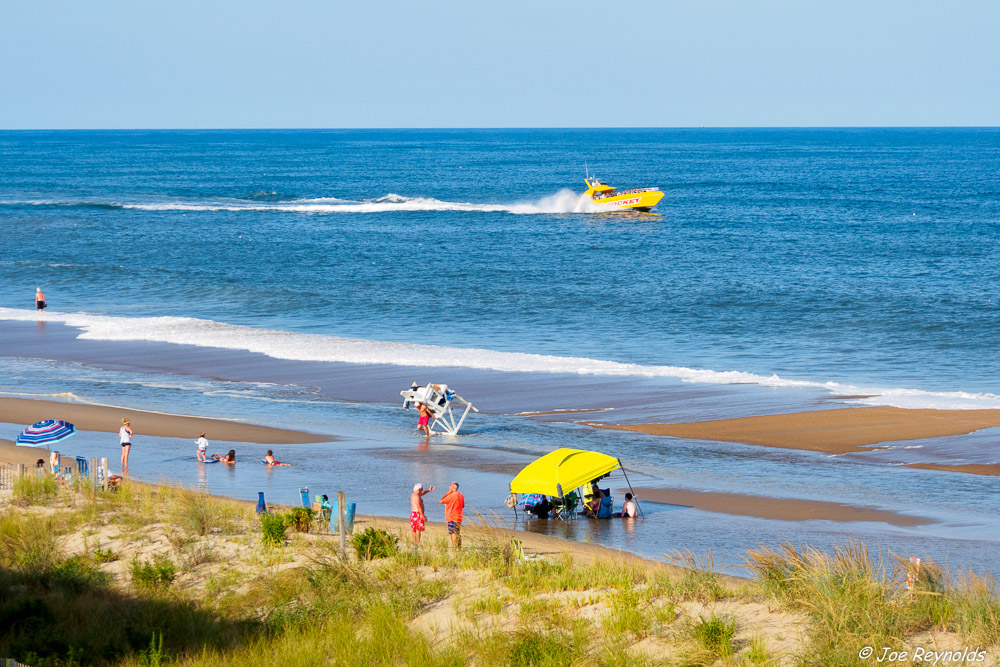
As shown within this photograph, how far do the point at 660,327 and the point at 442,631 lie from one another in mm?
26664

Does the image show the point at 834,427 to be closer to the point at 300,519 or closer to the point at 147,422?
the point at 300,519

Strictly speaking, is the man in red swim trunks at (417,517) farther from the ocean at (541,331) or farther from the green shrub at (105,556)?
the green shrub at (105,556)

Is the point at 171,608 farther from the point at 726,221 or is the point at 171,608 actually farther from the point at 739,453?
the point at 726,221

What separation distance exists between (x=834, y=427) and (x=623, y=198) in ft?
193

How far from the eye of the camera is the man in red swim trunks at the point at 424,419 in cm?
2231

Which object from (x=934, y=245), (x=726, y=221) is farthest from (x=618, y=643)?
(x=726, y=221)

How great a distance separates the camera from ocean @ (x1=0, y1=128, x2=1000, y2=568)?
1902 centimetres

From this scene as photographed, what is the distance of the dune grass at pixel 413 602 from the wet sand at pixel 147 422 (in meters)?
7.77

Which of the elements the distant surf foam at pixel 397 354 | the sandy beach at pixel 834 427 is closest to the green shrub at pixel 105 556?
the sandy beach at pixel 834 427

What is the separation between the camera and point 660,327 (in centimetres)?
3631

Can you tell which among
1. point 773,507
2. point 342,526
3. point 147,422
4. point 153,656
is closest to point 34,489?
point 342,526

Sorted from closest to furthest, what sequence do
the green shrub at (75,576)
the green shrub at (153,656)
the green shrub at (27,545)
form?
the green shrub at (153,656) < the green shrub at (75,576) < the green shrub at (27,545)

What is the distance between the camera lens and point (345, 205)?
8825 cm

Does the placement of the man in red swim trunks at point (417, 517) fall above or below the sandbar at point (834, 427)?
below
